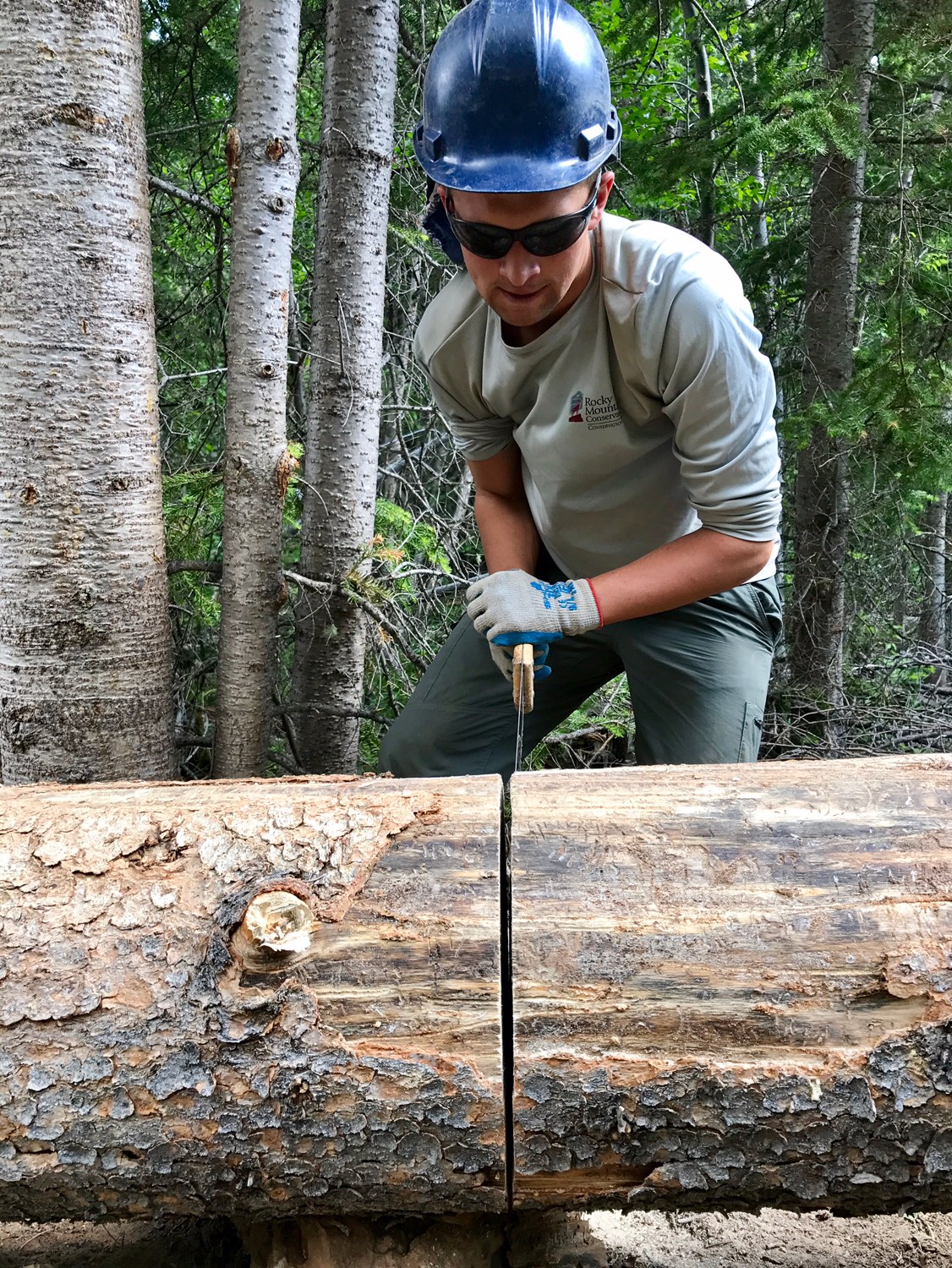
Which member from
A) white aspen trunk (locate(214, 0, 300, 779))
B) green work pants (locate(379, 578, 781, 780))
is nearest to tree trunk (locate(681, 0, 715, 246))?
white aspen trunk (locate(214, 0, 300, 779))

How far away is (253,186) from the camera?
9.08ft

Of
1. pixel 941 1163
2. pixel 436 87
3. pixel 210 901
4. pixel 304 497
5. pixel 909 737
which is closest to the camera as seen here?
pixel 941 1163

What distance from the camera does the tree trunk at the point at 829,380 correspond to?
4699 millimetres

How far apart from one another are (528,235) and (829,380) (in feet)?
11.5

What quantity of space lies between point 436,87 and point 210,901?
71.4 inches

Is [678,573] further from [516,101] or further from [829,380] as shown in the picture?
[829,380]

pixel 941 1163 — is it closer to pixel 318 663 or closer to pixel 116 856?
pixel 116 856

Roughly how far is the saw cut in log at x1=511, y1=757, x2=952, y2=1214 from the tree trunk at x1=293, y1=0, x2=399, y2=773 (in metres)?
1.94

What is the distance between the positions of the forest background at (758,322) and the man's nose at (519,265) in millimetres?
1132

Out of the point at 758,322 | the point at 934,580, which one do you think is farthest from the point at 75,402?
the point at 934,580

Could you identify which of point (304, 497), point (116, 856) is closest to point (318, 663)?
point (304, 497)

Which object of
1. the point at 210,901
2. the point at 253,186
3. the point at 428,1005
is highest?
the point at 253,186

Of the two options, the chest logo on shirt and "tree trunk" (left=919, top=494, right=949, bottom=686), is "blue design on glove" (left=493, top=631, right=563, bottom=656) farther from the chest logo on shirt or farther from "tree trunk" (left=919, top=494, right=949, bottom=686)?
"tree trunk" (left=919, top=494, right=949, bottom=686)

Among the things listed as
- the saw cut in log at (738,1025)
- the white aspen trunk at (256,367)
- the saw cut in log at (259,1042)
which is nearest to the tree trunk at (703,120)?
the white aspen trunk at (256,367)
